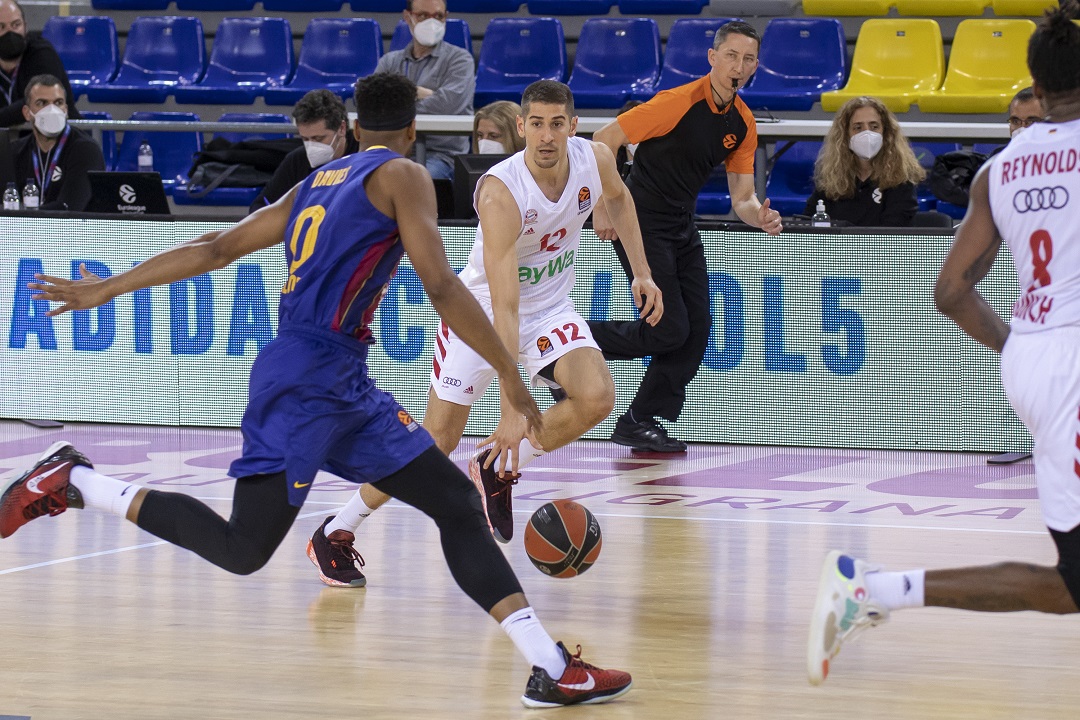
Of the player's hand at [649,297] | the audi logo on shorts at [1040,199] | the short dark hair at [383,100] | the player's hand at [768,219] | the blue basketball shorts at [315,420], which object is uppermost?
the short dark hair at [383,100]

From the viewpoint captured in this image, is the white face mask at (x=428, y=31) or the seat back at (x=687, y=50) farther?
the seat back at (x=687, y=50)

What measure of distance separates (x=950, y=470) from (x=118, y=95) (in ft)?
28.1

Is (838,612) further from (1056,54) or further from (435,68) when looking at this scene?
(435,68)

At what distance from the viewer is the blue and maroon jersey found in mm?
4051

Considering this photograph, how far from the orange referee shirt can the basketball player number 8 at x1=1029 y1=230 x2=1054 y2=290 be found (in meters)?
4.70

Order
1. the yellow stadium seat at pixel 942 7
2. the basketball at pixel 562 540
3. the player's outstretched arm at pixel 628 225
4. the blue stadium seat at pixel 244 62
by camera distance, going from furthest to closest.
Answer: the blue stadium seat at pixel 244 62
the yellow stadium seat at pixel 942 7
the player's outstretched arm at pixel 628 225
the basketball at pixel 562 540

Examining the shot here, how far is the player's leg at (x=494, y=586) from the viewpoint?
3.91 meters

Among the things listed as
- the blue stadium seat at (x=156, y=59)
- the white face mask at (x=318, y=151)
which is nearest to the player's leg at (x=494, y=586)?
the white face mask at (x=318, y=151)

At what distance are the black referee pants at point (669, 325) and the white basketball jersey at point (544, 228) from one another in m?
2.16

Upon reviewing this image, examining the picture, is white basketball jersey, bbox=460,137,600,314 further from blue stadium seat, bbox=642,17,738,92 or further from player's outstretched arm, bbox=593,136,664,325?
blue stadium seat, bbox=642,17,738,92

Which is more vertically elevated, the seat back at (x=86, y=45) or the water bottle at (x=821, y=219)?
the seat back at (x=86, y=45)

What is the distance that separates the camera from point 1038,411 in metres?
3.52

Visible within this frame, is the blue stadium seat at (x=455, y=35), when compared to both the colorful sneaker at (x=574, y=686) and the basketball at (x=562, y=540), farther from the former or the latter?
the colorful sneaker at (x=574, y=686)

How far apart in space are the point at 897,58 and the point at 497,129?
4.60 m
